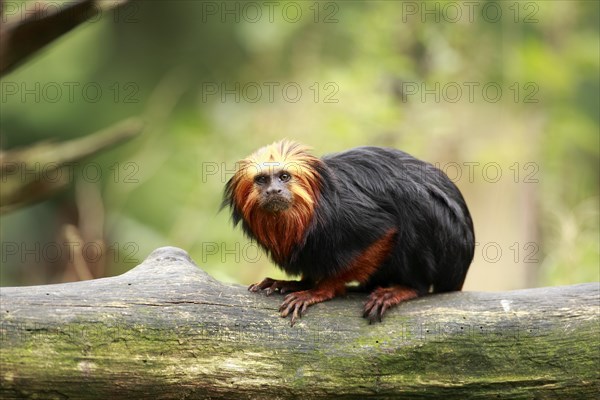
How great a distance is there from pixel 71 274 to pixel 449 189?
4.10m

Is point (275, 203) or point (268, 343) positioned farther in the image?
point (275, 203)

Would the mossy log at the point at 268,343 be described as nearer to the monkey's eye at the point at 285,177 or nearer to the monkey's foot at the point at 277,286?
the monkey's foot at the point at 277,286

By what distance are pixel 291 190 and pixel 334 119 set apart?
362 centimetres

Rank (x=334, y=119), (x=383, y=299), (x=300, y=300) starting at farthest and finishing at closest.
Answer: (x=334, y=119) → (x=383, y=299) → (x=300, y=300)

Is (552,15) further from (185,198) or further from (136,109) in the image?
(136,109)

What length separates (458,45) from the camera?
7344 mm

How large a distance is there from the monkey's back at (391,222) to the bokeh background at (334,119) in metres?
2.27

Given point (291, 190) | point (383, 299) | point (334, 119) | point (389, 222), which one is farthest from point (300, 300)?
point (334, 119)

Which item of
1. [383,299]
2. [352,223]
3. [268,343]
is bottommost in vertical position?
[268,343]

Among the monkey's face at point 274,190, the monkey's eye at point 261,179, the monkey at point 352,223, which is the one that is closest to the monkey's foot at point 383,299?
the monkey at point 352,223

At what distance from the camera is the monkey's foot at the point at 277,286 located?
3486 millimetres

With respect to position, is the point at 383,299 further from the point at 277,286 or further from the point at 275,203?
the point at 275,203

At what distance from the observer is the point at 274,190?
11.3ft

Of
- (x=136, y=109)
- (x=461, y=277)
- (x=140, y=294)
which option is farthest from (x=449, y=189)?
(x=136, y=109)
